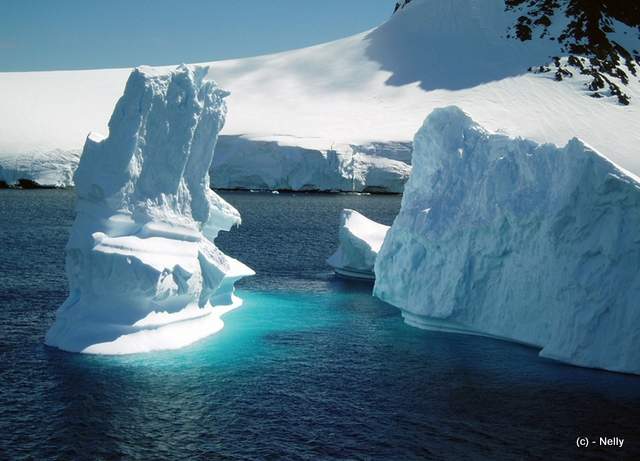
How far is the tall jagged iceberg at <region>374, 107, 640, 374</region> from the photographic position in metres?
17.0

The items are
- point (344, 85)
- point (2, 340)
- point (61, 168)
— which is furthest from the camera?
point (344, 85)

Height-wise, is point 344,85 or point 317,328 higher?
point 344,85

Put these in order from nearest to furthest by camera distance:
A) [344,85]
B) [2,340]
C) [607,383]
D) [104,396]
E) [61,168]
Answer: [104,396], [607,383], [2,340], [61,168], [344,85]

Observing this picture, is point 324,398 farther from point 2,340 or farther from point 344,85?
point 344,85

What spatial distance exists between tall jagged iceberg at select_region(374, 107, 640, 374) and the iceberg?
4160 mm

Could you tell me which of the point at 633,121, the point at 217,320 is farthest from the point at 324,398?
Result: the point at 633,121

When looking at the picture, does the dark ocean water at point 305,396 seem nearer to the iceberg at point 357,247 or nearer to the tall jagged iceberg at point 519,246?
the tall jagged iceberg at point 519,246

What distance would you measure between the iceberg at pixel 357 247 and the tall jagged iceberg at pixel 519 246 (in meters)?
4.16

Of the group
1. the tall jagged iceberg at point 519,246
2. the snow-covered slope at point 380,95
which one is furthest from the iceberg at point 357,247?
the snow-covered slope at point 380,95

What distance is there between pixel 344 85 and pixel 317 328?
90.0 m

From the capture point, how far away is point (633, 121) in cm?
9212

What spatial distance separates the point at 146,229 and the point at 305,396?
23.4 feet

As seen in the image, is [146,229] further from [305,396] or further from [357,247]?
[357,247]

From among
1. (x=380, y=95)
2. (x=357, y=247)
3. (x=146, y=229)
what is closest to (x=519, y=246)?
(x=146, y=229)
